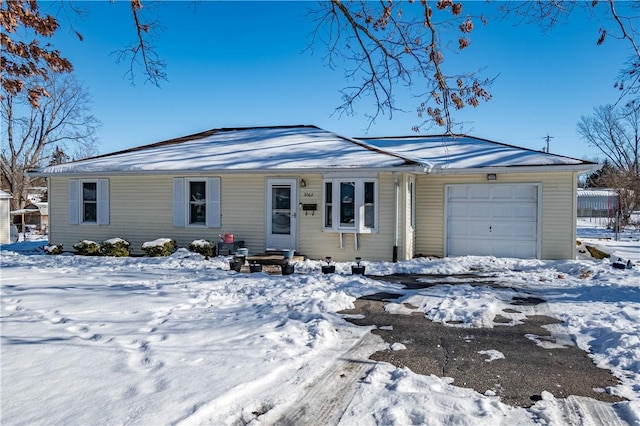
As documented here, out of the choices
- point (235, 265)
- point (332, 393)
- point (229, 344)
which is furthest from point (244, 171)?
point (332, 393)

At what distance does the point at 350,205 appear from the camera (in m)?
11.3

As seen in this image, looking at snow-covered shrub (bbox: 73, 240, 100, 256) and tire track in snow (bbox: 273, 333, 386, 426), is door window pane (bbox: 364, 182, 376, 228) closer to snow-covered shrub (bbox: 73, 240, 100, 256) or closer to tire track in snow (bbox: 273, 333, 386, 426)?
tire track in snow (bbox: 273, 333, 386, 426)

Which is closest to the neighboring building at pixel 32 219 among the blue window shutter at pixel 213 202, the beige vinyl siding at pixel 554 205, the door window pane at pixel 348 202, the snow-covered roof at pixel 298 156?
the snow-covered roof at pixel 298 156

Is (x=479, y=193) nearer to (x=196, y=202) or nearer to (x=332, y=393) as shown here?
(x=196, y=202)

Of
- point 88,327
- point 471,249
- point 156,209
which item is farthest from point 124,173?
point 471,249

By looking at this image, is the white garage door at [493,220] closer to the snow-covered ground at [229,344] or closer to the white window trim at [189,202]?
the snow-covered ground at [229,344]

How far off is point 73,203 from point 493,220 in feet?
40.6

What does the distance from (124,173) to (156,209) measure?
133 centimetres

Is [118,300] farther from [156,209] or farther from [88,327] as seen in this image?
[156,209]

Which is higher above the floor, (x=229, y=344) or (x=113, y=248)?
(x=113, y=248)

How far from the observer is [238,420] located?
309cm

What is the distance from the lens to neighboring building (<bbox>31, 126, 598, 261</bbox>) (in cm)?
1116

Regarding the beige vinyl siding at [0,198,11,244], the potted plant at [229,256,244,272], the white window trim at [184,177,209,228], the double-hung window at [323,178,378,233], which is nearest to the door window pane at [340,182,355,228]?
the double-hung window at [323,178,378,233]

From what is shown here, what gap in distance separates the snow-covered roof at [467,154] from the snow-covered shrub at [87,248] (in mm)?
9255
